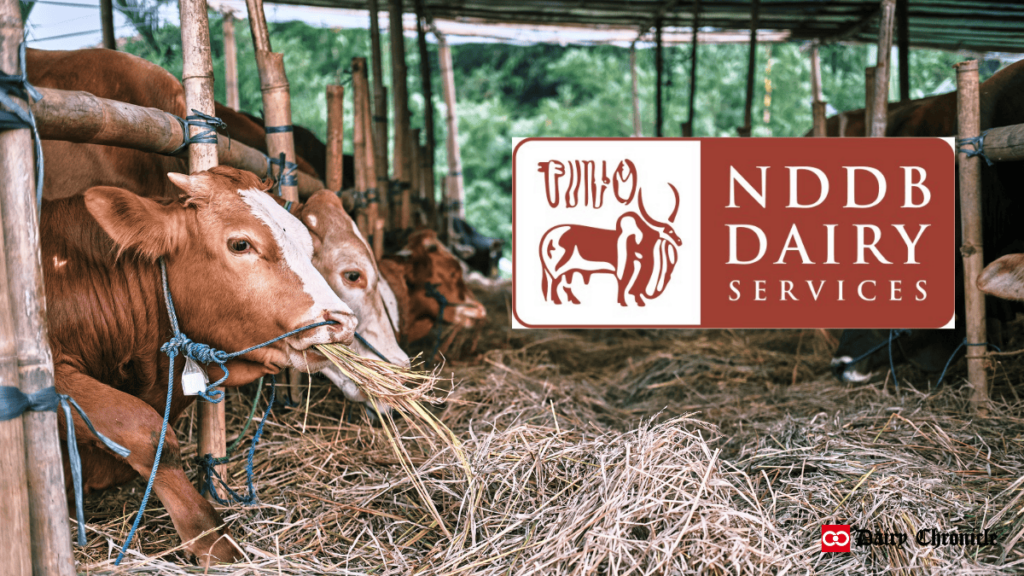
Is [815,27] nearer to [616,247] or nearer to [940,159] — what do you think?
[940,159]

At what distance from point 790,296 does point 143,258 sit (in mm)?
2510

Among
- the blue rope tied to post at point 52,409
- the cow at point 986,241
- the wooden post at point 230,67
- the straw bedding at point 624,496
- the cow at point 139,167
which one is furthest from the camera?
the wooden post at point 230,67

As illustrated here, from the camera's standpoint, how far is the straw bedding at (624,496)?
79.2 inches

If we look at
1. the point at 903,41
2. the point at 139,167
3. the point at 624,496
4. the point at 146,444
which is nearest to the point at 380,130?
the point at 139,167

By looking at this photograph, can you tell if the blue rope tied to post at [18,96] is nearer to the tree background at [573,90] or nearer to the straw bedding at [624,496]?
the straw bedding at [624,496]

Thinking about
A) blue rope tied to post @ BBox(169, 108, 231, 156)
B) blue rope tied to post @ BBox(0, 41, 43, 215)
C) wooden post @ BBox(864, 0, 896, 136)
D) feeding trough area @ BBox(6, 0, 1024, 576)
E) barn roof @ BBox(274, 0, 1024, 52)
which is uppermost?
barn roof @ BBox(274, 0, 1024, 52)

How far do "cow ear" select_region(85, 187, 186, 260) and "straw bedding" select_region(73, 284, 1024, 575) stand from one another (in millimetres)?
854

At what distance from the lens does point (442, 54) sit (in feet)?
36.3

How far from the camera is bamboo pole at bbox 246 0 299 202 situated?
2977 millimetres

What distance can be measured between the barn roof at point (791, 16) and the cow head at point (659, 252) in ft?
20.5

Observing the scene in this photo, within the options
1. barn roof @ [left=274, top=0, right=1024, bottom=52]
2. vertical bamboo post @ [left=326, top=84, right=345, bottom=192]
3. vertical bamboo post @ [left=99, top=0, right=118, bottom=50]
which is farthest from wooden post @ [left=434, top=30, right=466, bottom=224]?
vertical bamboo post @ [left=326, top=84, right=345, bottom=192]

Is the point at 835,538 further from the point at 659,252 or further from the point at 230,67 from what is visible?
the point at 230,67

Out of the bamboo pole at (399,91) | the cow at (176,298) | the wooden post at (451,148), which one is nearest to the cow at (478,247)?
Result: the wooden post at (451,148)

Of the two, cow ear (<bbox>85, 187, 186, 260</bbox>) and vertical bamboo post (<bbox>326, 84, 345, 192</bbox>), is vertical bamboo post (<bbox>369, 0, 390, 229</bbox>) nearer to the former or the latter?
vertical bamboo post (<bbox>326, 84, 345, 192</bbox>)
